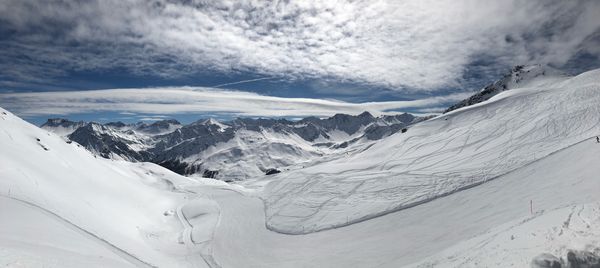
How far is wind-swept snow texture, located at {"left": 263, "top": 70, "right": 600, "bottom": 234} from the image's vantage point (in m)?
40.2

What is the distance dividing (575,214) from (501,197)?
12.7 meters

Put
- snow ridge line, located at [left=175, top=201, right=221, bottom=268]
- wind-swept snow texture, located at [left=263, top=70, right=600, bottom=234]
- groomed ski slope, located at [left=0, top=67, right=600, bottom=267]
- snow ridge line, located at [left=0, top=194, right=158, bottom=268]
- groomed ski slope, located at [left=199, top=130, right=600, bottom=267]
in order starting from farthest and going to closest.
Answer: wind-swept snow texture, located at [left=263, top=70, right=600, bottom=234] → snow ridge line, located at [left=175, top=201, right=221, bottom=268] → snow ridge line, located at [left=0, top=194, right=158, bottom=268] → groomed ski slope, located at [left=0, top=67, right=600, bottom=267] → groomed ski slope, located at [left=199, top=130, right=600, bottom=267]

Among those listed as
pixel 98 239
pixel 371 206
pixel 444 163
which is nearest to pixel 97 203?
pixel 98 239

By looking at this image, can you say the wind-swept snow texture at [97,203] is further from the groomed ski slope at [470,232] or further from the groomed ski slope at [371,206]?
the groomed ski slope at [470,232]

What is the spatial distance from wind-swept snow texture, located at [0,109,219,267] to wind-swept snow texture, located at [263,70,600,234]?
1159 centimetres

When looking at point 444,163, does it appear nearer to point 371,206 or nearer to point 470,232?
point 371,206

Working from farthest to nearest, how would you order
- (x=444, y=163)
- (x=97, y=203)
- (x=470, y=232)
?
(x=444, y=163)
(x=97, y=203)
(x=470, y=232)

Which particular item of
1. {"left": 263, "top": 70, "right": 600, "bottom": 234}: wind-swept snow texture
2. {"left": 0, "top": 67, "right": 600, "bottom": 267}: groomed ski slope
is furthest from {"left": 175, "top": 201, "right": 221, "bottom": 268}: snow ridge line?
{"left": 263, "top": 70, "right": 600, "bottom": 234}: wind-swept snow texture

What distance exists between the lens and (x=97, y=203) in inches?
1625

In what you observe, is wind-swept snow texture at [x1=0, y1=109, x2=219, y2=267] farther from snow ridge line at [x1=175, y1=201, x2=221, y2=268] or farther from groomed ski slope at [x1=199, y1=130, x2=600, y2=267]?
groomed ski slope at [x1=199, y1=130, x2=600, y2=267]

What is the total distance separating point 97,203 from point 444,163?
47709 millimetres

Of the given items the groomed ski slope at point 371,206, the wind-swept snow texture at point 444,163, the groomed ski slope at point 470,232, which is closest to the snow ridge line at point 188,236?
the groomed ski slope at point 371,206

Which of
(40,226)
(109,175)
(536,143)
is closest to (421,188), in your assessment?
(536,143)

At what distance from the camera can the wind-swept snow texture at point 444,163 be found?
132 feet
